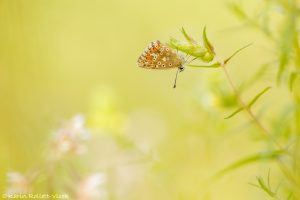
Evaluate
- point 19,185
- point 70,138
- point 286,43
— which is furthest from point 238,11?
point 19,185

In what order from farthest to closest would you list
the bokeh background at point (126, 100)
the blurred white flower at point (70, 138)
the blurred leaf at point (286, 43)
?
1. the bokeh background at point (126, 100)
2. the blurred white flower at point (70, 138)
3. the blurred leaf at point (286, 43)

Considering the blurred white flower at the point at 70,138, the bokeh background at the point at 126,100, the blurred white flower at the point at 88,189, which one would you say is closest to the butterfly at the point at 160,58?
the bokeh background at the point at 126,100

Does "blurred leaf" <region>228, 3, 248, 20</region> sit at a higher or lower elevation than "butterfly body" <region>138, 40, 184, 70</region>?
higher

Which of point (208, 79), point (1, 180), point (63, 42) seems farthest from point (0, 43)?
point (208, 79)

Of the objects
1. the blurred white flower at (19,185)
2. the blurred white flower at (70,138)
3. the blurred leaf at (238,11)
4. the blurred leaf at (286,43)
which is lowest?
the blurred leaf at (286,43)

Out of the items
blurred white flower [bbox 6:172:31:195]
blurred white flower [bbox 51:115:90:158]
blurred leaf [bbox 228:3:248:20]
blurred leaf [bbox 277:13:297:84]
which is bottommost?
blurred leaf [bbox 277:13:297:84]

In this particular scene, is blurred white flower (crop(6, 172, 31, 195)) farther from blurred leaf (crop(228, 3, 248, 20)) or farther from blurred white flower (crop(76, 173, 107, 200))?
blurred leaf (crop(228, 3, 248, 20))

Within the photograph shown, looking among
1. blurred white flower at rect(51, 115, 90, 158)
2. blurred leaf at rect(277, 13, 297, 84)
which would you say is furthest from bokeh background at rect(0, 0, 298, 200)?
blurred leaf at rect(277, 13, 297, 84)

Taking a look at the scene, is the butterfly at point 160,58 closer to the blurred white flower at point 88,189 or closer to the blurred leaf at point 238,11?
the blurred leaf at point 238,11

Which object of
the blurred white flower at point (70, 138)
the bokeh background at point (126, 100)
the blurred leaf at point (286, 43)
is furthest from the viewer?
the bokeh background at point (126, 100)
